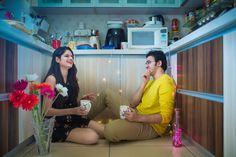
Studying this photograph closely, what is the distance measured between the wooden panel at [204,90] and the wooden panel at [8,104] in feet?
4.11

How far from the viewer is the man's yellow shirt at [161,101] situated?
2.23 metres

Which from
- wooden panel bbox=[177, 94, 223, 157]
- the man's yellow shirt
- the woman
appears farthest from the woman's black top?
wooden panel bbox=[177, 94, 223, 157]

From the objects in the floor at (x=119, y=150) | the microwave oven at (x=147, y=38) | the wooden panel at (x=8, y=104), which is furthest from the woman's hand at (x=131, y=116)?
the microwave oven at (x=147, y=38)

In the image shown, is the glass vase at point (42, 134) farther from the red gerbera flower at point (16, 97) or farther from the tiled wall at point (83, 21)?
the tiled wall at point (83, 21)

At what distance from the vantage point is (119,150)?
2004mm

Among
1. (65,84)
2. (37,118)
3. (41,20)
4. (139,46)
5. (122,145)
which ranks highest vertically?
(41,20)

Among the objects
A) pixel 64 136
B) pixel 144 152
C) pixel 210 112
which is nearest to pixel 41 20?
pixel 64 136

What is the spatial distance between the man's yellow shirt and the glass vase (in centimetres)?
87

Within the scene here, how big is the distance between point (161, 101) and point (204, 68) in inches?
21.9

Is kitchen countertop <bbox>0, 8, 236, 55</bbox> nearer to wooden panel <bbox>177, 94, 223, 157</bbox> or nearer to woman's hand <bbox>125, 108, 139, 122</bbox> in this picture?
wooden panel <bbox>177, 94, 223, 157</bbox>

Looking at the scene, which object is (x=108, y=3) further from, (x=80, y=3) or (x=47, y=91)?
(x=47, y=91)

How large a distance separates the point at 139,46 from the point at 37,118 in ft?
5.61

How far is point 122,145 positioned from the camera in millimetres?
2152

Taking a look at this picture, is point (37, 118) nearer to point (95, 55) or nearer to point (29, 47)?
point (29, 47)
